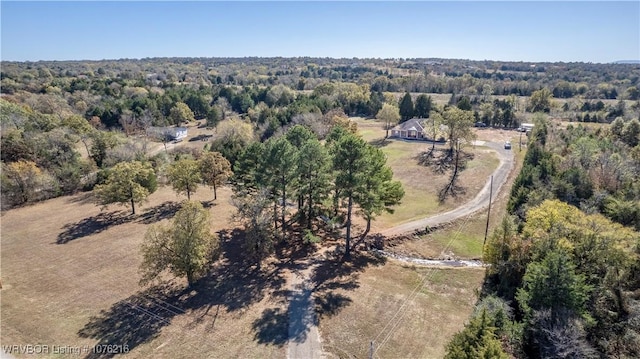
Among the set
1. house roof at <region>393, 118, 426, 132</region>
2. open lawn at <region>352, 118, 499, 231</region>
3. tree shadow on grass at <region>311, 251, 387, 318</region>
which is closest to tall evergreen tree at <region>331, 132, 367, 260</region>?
tree shadow on grass at <region>311, 251, 387, 318</region>

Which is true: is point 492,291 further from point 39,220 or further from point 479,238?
point 39,220

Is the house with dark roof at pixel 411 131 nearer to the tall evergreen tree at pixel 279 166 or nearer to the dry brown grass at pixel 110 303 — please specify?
the tall evergreen tree at pixel 279 166

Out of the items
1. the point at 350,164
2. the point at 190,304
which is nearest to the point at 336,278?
the point at 350,164

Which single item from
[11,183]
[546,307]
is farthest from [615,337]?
[11,183]

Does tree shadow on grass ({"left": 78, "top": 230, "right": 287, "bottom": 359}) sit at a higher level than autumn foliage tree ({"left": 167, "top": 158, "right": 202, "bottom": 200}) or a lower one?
lower

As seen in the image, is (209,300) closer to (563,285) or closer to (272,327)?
(272,327)

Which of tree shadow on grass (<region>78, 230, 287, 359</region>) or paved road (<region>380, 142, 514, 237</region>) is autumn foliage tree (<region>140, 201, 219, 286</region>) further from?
paved road (<region>380, 142, 514, 237</region>)
